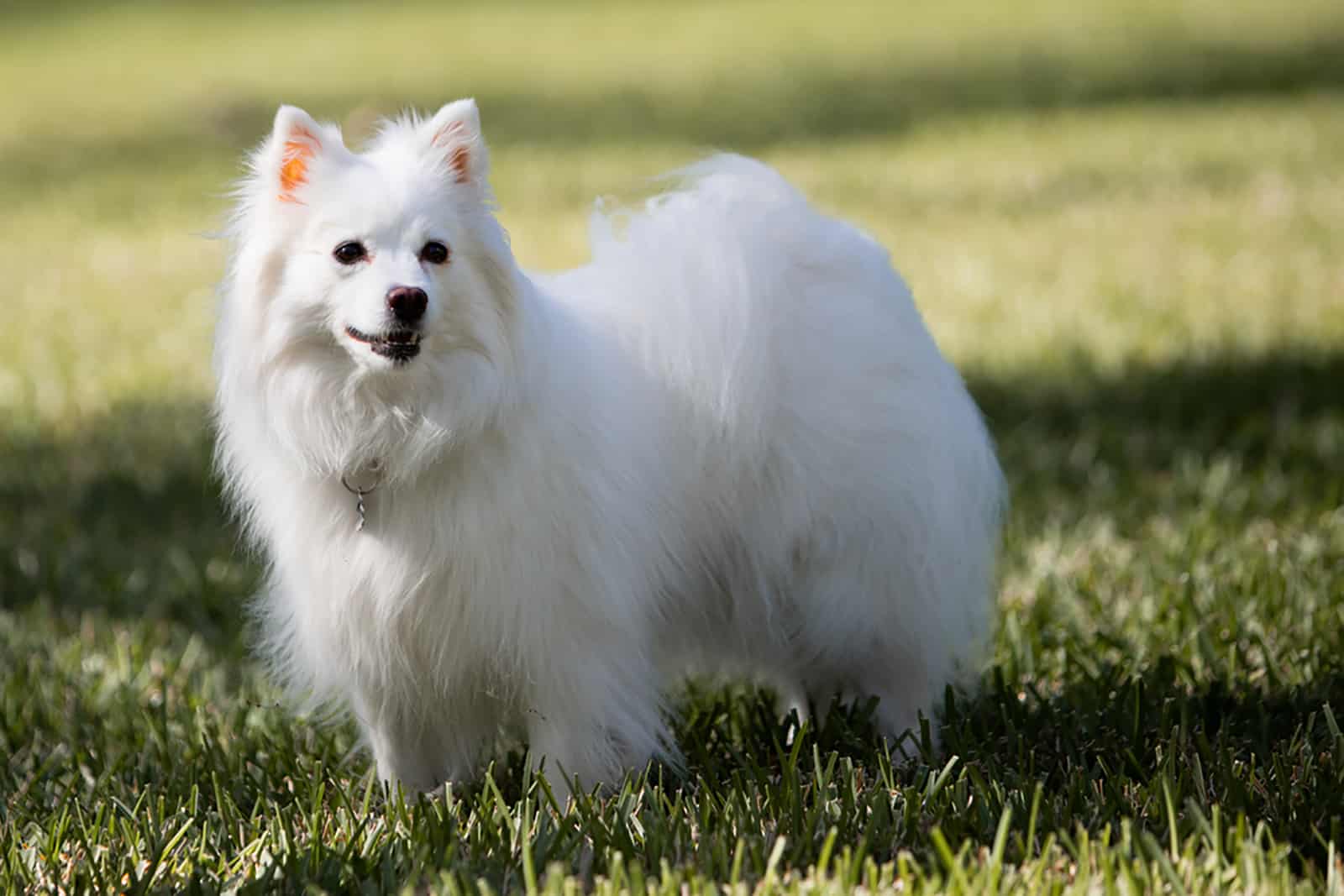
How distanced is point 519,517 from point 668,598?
60 centimetres

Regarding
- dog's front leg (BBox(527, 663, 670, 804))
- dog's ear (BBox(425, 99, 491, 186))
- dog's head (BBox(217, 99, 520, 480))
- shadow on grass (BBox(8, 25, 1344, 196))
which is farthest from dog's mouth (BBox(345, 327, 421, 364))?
shadow on grass (BBox(8, 25, 1344, 196))

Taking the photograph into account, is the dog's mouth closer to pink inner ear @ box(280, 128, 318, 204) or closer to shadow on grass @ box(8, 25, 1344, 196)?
pink inner ear @ box(280, 128, 318, 204)

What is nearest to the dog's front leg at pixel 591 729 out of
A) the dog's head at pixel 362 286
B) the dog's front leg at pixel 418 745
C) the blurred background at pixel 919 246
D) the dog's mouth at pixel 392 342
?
the dog's front leg at pixel 418 745

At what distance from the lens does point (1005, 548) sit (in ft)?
17.4

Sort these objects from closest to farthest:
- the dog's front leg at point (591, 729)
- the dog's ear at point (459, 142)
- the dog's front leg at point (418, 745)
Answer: the dog's ear at point (459, 142) < the dog's front leg at point (591, 729) < the dog's front leg at point (418, 745)

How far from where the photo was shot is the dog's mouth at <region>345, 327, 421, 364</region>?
300cm

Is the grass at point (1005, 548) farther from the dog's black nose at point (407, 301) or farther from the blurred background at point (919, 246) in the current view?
the dog's black nose at point (407, 301)

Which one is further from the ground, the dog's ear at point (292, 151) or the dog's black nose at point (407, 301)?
the dog's ear at point (292, 151)

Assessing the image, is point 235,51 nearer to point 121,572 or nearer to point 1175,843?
point 121,572

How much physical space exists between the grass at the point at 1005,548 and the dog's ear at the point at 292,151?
1.29 m

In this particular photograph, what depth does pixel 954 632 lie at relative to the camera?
3867mm

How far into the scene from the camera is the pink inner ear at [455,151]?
3.21 meters

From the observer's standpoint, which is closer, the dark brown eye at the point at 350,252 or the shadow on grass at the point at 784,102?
the dark brown eye at the point at 350,252

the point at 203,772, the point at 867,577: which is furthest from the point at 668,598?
the point at 203,772
